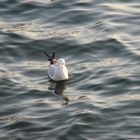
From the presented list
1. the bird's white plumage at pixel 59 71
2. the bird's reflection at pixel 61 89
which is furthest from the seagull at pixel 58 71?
the bird's reflection at pixel 61 89

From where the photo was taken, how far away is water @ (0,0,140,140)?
18.5 m

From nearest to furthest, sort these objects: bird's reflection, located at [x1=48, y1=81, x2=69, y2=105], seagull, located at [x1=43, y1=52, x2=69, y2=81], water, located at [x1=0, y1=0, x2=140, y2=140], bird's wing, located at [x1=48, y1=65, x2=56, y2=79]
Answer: water, located at [x1=0, y1=0, x2=140, y2=140]
bird's reflection, located at [x1=48, y1=81, x2=69, y2=105]
seagull, located at [x1=43, y1=52, x2=69, y2=81]
bird's wing, located at [x1=48, y1=65, x2=56, y2=79]

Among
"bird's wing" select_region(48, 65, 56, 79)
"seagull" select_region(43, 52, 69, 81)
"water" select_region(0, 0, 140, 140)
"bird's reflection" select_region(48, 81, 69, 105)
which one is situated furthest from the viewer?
"bird's wing" select_region(48, 65, 56, 79)

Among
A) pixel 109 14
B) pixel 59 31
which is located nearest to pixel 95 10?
pixel 109 14

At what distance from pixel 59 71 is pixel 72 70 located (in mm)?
748

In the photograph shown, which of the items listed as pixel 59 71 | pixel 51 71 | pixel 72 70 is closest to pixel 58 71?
pixel 59 71

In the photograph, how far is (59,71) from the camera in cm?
2191

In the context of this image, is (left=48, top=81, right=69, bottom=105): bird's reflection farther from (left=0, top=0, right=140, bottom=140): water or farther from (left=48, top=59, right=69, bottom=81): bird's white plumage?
Result: (left=48, top=59, right=69, bottom=81): bird's white plumage

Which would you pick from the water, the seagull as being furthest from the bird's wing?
the water

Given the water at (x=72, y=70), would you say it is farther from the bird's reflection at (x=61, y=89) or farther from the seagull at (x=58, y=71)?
the seagull at (x=58, y=71)

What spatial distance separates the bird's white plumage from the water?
0.74 ft

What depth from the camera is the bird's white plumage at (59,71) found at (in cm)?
2189

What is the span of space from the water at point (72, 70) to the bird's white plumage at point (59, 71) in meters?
0.22

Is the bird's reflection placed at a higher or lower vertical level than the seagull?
lower
